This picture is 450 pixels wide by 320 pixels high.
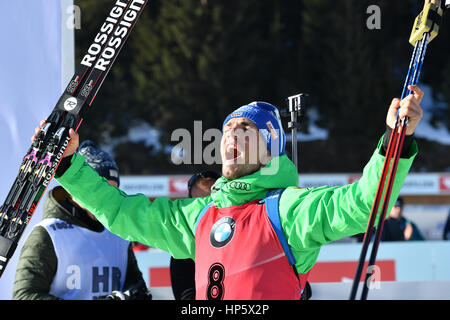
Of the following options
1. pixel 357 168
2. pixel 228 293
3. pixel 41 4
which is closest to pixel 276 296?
pixel 228 293

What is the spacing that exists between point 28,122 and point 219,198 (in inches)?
67.2

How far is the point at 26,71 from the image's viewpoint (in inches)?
151

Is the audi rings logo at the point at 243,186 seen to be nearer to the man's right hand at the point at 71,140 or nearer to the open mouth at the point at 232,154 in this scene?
the open mouth at the point at 232,154

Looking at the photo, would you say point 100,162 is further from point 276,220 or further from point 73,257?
point 276,220

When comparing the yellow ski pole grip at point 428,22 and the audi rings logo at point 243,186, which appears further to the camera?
the audi rings logo at point 243,186

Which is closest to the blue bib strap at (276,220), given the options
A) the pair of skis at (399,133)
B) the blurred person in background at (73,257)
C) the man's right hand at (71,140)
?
the pair of skis at (399,133)

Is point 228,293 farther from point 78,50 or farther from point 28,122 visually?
point 78,50

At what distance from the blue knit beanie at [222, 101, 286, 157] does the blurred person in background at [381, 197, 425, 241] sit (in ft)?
15.0

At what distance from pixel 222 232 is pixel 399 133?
35.7 inches

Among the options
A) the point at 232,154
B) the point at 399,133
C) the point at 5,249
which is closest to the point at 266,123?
the point at 232,154

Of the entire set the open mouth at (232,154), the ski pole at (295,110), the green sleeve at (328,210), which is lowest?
the green sleeve at (328,210)

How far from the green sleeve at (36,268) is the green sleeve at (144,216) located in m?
0.62

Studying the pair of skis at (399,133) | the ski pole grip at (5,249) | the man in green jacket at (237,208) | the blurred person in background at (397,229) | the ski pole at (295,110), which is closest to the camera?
the pair of skis at (399,133)

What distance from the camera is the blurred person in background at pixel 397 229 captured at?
23.5ft
